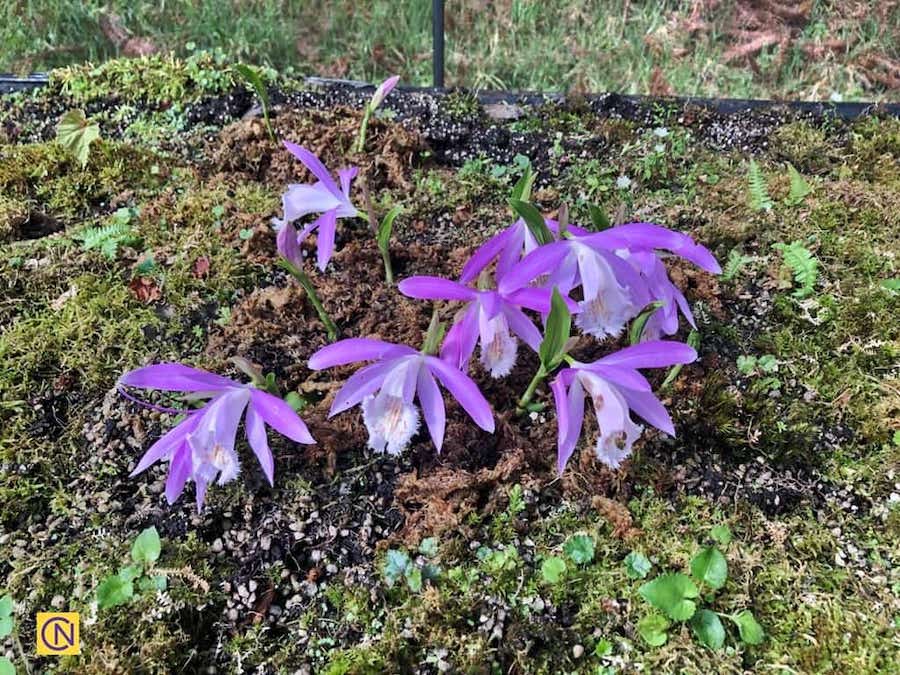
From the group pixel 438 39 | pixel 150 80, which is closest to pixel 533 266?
pixel 438 39

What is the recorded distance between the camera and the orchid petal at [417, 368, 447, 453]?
4.76 ft

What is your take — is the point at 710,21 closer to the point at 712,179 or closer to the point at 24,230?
the point at 712,179

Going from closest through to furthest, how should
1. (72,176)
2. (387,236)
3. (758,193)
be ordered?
(387,236) < (758,193) < (72,176)

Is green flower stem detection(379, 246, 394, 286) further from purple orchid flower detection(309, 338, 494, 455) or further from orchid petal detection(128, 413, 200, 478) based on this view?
orchid petal detection(128, 413, 200, 478)

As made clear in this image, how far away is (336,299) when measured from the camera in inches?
78.8

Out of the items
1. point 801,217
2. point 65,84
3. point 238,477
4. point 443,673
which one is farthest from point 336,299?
point 65,84

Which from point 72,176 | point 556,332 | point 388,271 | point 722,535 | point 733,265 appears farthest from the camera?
point 72,176

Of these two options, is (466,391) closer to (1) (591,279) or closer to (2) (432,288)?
(2) (432,288)

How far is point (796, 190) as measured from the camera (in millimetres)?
2359

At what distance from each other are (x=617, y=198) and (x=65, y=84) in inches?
85.8

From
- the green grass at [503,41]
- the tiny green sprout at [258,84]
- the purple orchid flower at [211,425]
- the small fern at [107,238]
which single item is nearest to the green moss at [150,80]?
the tiny green sprout at [258,84]

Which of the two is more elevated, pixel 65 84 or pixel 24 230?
pixel 65 84

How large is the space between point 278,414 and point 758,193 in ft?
5.57

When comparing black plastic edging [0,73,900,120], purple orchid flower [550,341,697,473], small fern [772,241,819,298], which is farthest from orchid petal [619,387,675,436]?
black plastic edging [0,73,900,120]
